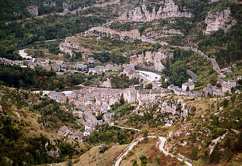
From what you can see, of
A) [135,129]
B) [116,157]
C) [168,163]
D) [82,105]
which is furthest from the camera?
[82,105]

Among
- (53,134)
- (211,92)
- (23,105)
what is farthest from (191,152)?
(211,92)

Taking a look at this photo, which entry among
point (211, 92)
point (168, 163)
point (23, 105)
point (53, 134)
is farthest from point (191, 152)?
point (211, 92)

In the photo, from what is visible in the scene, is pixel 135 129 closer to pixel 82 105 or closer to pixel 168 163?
pixel 82 105

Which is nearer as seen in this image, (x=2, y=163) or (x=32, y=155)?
(x=2, y=163)

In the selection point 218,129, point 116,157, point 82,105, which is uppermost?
point 218,129

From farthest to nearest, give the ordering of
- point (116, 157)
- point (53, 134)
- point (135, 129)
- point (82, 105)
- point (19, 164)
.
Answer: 1. point (82, 105)
2. point (135, 129)
3. point (53, 134)
4. point (19, 164)
5. point (116, 157)

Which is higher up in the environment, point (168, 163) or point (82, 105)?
point (168, 163)

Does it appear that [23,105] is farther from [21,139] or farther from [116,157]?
[116,157]

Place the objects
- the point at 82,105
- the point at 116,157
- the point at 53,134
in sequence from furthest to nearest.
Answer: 1. the point at 82,105
2. the point at 53,134
3. the point at 116,157

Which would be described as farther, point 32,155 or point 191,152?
point 32,155
